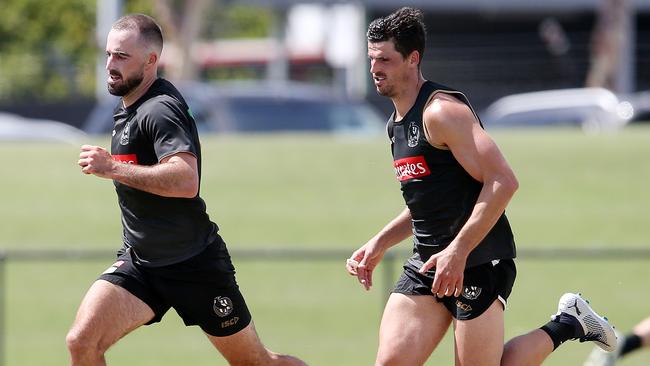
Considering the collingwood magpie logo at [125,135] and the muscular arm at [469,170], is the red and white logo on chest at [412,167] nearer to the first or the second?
the muscular arm at [469,170]

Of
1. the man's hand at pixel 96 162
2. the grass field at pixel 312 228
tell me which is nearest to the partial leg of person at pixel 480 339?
the man's hand at pixel 96 162

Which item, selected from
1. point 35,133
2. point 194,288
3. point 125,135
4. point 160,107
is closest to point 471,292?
point 194,288

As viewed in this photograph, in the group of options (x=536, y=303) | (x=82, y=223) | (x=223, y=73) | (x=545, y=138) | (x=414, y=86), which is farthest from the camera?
(x=223, y=73)

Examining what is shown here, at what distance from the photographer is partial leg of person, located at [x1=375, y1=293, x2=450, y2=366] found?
6.78 metres

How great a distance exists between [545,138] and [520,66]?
9406 millimetres

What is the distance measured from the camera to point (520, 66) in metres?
29.3

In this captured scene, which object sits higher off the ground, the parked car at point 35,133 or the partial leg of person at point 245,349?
the partial leg of person at point 245,349

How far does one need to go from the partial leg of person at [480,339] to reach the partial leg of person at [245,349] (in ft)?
3.57

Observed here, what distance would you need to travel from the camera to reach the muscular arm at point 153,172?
639 centimetres

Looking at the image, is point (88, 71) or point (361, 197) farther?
point (88, 71)

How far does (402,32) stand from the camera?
660 cm

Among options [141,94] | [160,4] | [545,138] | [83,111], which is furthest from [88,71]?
[141,94]

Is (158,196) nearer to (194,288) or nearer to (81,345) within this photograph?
(194,288)

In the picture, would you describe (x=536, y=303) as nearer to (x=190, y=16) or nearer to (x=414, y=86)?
(x=414, y=86)
